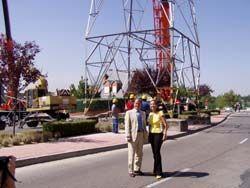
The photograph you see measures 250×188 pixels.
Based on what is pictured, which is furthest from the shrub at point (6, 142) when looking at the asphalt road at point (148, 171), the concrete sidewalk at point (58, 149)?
the asphalt road at point (148, 171)

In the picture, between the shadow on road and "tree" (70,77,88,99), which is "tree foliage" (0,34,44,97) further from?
"tree" (70,77,88,99)

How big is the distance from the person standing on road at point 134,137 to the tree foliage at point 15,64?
8707 mm

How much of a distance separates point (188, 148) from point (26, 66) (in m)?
6.96

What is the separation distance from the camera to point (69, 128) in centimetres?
2159

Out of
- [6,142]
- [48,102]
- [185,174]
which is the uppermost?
[48,102]

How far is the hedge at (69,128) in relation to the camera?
67.2ft

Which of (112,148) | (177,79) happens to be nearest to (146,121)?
(112,148)

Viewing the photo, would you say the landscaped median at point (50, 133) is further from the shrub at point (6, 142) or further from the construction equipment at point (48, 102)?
the construction equipment at point (48, 102)

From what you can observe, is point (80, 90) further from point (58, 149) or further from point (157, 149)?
point (157, 149)

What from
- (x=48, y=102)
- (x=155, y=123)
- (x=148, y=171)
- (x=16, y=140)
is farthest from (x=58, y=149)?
(x=48, y=102)

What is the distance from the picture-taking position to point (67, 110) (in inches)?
1409

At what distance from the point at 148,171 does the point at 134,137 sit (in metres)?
1.26

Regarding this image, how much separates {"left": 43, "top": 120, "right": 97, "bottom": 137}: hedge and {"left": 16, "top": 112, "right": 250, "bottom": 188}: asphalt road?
457 cm

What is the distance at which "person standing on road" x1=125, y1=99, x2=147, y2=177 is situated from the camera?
1114 cm
